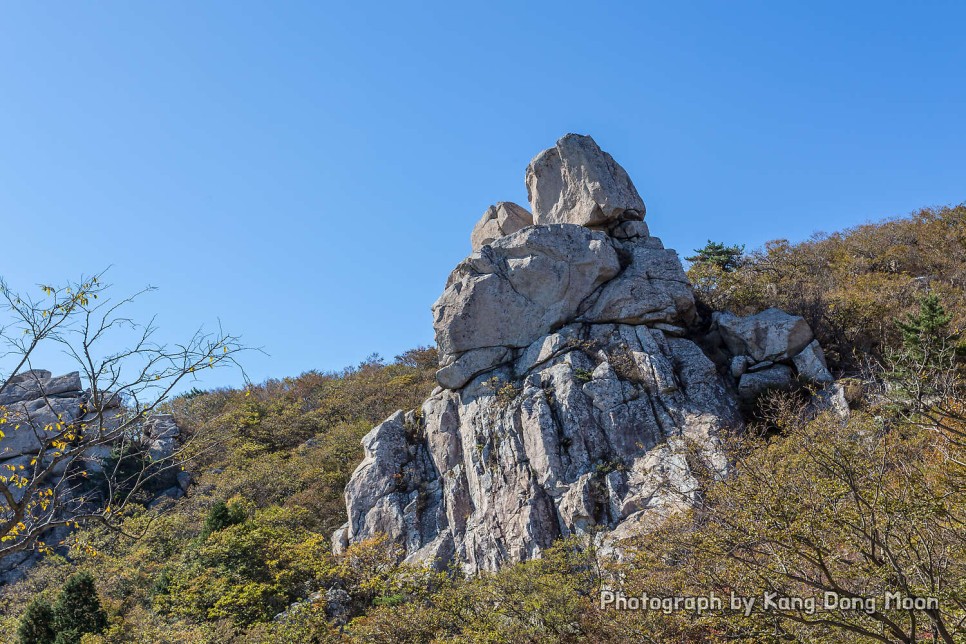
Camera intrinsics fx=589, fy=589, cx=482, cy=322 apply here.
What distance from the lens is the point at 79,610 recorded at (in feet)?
56.0

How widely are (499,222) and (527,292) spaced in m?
5.49

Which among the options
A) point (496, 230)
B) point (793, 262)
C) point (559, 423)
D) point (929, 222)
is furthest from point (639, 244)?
point (929, 222)

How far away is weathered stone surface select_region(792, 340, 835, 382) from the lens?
671 inches

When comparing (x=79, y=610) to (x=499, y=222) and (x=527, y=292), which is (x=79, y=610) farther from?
(x=499, y=222)

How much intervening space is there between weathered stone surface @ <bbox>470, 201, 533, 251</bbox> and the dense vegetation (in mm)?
7622

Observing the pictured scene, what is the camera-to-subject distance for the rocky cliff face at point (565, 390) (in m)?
15.9

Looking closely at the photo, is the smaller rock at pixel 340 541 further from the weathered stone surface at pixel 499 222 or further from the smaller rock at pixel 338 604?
the weathered stone surface at pixel 499 222

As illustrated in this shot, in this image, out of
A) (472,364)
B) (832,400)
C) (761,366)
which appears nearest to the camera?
(832,400)

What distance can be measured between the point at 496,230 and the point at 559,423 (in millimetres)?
10235

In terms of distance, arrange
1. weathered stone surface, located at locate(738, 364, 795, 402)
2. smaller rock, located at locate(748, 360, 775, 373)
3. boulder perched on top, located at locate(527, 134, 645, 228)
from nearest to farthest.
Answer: weathered stone surface, located at locate(738, 364, 795, 402), smaller rock, located at locate(748, 360, 775, 373), boulder perched on top, located at locate(527, 134, 645, 228)

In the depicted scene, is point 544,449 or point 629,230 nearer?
point 544,449

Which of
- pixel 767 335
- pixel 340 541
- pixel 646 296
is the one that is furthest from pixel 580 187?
pixel 340 541

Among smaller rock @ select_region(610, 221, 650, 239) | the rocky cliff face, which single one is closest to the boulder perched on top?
the rocky cliff face

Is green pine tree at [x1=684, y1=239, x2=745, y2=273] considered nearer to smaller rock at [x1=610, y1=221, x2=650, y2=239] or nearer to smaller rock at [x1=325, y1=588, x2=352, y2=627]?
smaller rock at [x1=610, y1=221, x2=650, y2=239]
